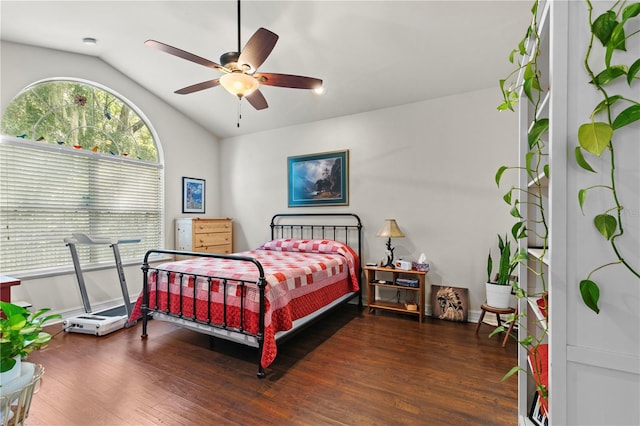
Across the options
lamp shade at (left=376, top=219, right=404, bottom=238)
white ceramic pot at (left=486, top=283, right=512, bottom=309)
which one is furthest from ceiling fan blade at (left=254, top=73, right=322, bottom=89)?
white ceramic pot at (left=486, top=283, right=512, bottom=309)

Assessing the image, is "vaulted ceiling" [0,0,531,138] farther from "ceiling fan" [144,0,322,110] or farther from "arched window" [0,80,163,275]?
"ceiling fan" [144,0,322,110]

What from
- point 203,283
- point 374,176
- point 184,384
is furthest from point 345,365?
point 374,176

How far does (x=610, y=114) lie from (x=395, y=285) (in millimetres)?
2914

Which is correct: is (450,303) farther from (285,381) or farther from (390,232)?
(285,381)

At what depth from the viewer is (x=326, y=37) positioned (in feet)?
9.49

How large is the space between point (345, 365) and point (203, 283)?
1.39 m

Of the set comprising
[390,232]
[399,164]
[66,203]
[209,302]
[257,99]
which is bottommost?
[209,302]

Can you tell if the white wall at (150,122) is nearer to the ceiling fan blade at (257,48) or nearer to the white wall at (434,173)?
the white wall at (434,173)

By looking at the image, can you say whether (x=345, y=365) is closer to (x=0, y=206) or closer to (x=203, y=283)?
(x=203, y=283)

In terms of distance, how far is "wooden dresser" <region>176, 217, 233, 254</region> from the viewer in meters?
4.37

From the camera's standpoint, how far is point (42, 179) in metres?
3.29

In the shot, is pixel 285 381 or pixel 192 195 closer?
pixel 285 381

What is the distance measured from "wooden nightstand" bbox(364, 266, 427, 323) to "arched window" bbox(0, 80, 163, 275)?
10.6 feet

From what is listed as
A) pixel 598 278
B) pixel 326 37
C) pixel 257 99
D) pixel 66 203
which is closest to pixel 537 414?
pixel 598 278
